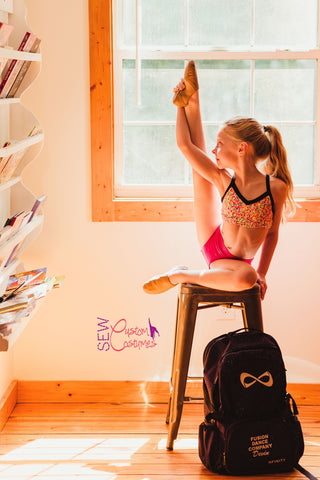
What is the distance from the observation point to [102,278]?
9.67 feet

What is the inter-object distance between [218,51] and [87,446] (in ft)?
5.93

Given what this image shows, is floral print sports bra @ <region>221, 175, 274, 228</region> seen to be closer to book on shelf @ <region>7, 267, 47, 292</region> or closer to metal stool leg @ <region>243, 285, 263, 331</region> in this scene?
metal stool leg @ <region>243, 285, 263, 331</region>

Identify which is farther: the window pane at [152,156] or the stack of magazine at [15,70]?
the window pane at [152,156]

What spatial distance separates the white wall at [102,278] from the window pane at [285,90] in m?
0.53

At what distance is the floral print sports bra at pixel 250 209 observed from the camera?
7.92 feet

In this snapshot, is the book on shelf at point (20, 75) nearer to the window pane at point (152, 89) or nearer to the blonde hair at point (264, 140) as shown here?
the window pane at point (152, 89)

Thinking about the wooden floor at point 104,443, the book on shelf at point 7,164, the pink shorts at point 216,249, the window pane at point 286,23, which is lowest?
the wooden floor at point 104,443

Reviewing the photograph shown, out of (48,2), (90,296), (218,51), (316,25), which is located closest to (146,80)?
(218,51)

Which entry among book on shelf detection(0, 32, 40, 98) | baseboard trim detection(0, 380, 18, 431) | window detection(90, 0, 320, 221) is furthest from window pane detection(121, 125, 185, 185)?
baseboard trim detection(0, 380, 18, 431)

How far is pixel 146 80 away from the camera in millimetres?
2945

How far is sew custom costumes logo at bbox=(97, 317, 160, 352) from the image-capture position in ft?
9.73

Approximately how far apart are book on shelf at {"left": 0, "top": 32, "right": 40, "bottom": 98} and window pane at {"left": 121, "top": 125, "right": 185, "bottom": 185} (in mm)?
719

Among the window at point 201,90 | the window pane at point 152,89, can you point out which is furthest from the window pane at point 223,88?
the window pane at point 152,89

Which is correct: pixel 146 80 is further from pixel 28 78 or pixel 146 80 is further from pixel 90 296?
pixel 90 296
